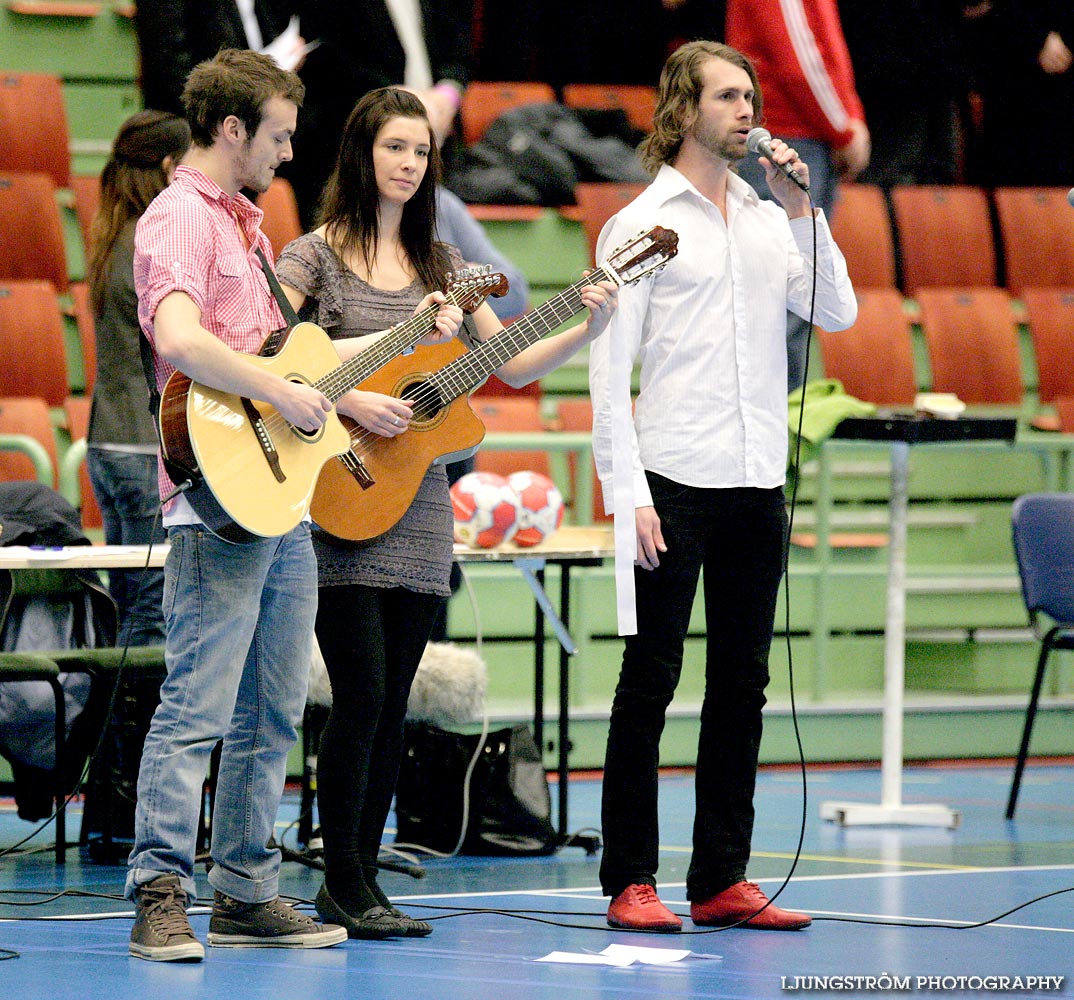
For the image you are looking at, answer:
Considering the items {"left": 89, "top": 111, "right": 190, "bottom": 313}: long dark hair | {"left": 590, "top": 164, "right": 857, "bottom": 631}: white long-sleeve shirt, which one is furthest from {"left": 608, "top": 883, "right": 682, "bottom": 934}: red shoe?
{"left": 89, "top": 111, "right": 190, "bottom": 313}: long dark hair

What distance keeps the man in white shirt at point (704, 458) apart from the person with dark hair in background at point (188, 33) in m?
3.48

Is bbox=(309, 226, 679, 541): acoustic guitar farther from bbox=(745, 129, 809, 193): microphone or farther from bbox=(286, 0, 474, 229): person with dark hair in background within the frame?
bbox=(286, 0, 474, 229): person with dark hair in background

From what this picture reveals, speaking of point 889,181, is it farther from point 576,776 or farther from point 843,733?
point 576,776

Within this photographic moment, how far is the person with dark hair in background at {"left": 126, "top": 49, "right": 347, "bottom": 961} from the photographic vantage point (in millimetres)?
3113

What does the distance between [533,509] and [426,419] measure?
3.60 ft

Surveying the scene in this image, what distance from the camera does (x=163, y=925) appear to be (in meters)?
3.16

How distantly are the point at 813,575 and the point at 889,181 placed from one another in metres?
2.35

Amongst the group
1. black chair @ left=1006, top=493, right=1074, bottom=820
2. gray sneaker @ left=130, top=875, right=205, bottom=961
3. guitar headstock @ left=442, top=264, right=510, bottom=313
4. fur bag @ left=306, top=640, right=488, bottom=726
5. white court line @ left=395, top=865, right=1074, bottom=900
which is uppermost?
guitar headstock @ left=442, top=264, right=510, bottom=313

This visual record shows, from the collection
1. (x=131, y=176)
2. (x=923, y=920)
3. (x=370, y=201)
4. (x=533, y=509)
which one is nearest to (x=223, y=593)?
(x=370, y=201)

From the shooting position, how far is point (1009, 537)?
706cm

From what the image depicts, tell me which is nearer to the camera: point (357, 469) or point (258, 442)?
point (258, 442)

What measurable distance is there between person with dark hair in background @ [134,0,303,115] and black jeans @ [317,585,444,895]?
3.87m

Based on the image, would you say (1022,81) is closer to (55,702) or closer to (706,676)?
(706,676)

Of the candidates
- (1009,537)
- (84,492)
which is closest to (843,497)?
(1009,537)
